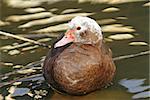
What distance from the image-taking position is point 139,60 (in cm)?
450

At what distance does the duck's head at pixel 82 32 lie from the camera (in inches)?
149

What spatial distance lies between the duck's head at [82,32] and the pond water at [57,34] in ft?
1.57

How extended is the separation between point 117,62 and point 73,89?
830mm

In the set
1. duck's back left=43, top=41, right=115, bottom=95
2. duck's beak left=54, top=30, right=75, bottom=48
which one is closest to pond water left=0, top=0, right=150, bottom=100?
duck's back left=43, top=41, right=115, bottom=95

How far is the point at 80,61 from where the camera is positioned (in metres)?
3.80

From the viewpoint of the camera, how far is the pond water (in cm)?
406

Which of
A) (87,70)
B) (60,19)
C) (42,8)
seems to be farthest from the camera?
(42,8)

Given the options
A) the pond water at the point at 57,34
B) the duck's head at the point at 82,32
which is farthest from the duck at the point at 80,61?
the pond water at the point at 57,34

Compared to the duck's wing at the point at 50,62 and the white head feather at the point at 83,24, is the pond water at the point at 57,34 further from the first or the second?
the white head feather at the point at 83,24

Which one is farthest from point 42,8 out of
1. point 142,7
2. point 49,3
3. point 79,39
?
point 79,39

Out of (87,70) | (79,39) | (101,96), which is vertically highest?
(79,39)

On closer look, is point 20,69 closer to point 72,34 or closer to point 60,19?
point 72,34

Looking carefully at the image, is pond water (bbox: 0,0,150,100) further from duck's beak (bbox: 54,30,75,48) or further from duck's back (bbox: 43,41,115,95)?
duck's beak (bbox: 54,30,75,48)

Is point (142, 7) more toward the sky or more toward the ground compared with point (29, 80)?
more toward the sky
